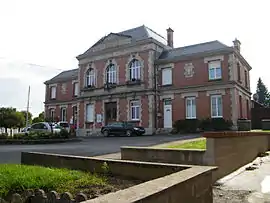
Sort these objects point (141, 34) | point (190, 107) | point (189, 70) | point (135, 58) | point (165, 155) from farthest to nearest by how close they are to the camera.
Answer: point (141, 34) < point (135, 58) < point (189, 70) < point (190, 107) < point (165, 155)

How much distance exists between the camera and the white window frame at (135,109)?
28.8 meters

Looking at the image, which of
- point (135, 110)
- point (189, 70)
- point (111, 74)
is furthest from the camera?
point (111, 74)

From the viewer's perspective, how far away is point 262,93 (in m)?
70.1

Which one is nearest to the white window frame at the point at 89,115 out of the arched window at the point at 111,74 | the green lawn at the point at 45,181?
the arched window at the point at 111,74

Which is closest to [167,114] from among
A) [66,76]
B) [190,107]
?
[190,107]

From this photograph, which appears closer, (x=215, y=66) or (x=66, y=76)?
(x=215, y=66)

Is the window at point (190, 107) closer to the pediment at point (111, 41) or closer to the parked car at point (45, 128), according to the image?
the pediment at point (111, 41)

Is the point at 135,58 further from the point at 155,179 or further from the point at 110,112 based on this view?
the point at 155,179

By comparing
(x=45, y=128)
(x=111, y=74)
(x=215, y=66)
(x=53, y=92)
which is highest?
(x=111, y=74)

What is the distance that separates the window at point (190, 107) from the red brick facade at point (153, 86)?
276mm

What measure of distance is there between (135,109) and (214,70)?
853 cm

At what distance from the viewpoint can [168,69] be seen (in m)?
28.2

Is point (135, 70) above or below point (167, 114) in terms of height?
above

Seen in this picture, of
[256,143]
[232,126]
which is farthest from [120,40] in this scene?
[256,143]
